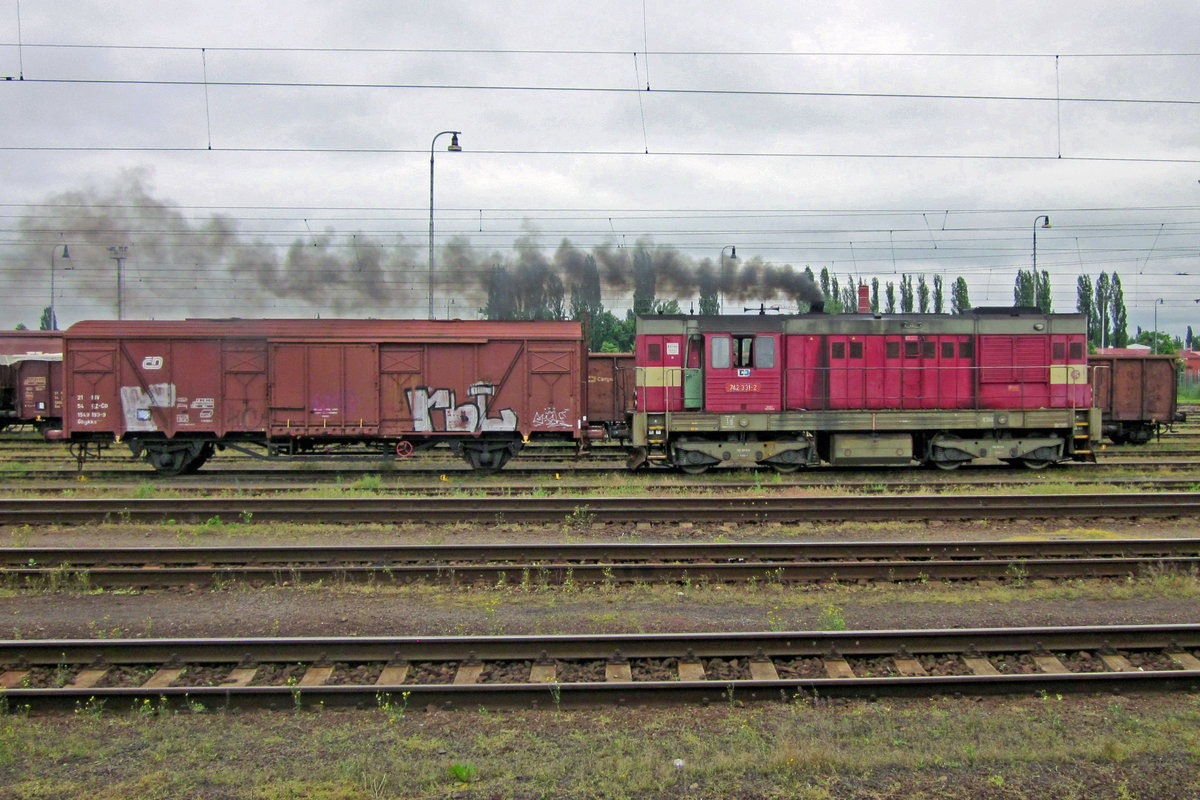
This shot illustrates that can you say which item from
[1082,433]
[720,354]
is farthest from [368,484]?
[1082,433]

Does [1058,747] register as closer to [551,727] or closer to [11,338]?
[551,727]

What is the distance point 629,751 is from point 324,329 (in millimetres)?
15384

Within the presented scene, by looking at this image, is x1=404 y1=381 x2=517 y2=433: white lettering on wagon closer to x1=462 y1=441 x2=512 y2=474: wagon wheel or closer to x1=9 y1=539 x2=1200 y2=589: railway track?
x1=462 y1=441 x2=512 y2=474: wagon wheel

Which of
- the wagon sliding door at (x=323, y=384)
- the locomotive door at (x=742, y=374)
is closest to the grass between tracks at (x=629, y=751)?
the locomotive door at (x=742, y=374)

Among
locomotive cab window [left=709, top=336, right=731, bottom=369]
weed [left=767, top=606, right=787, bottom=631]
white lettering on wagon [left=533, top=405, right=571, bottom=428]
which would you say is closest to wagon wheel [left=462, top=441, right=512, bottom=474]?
white lettering on wagon [left=533, top=405, right=571, bottom=428]

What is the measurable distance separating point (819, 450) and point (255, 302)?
19.9 meters

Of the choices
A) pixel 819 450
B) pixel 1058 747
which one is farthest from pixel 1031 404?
pixel 1058 747

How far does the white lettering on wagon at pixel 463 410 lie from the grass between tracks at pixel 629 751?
491 inches

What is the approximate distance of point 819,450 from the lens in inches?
729

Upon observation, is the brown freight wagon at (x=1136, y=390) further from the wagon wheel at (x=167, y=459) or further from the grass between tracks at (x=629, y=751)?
the wagon wheel at (x=167, y=459)

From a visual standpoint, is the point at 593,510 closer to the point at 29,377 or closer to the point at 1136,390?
the point at 29,377

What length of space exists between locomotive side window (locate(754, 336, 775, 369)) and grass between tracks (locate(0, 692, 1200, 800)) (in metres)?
12.0

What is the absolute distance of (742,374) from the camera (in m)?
18.0

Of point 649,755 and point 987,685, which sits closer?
point 649,755
